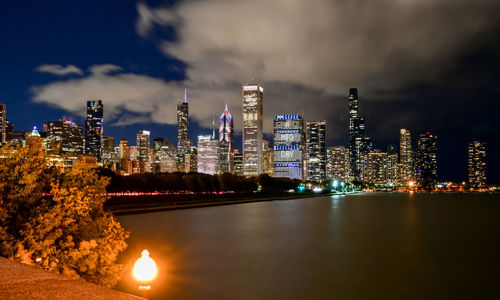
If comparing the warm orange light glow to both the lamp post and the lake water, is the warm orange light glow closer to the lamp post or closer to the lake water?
the lamp post

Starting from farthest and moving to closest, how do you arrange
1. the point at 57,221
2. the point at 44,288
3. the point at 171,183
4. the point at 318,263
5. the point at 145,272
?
the point at 171,183 < the point at 318,263 < the point at 57,221 < the point at 145,272 < the point at 44,288

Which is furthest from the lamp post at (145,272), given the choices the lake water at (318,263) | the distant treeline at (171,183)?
the distant treeline at (171,183)

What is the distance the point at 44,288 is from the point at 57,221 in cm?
381

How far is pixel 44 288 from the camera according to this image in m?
6.28

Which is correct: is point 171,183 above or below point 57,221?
above

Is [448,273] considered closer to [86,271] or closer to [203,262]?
[203,262]

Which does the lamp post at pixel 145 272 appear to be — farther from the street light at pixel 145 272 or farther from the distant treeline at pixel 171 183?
the distant treeline at pixel 171 183

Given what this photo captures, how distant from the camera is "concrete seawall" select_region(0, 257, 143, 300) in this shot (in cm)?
597

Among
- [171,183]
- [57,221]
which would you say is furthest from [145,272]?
[171,183]

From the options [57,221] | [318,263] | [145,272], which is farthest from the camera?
[318,263]

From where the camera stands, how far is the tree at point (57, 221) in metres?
9.16

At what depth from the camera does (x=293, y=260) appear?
54.6ft

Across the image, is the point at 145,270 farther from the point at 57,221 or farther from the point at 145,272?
the point at 57,221

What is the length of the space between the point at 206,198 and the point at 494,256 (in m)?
54.9
